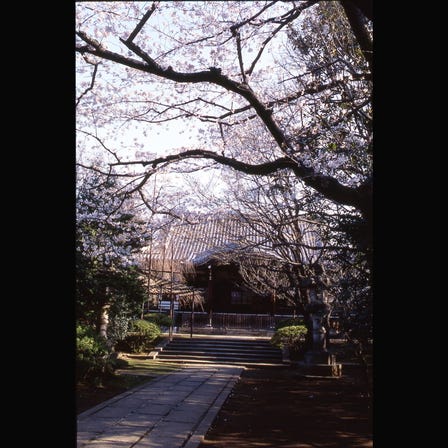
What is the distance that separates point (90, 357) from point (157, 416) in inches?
136

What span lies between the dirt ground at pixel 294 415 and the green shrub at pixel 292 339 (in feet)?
13.9

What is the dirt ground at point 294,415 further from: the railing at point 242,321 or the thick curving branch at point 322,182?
the railing at point 242,321

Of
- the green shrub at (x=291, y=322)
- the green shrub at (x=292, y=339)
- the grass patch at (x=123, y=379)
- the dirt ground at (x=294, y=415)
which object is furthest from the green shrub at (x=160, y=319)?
the dirt ground at (x=294, y=415)

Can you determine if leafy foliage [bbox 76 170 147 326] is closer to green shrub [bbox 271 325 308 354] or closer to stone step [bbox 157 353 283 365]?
stone step [bbox 157 353 283 365]

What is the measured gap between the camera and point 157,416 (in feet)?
26.3

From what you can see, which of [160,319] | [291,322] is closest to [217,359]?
[291,322]

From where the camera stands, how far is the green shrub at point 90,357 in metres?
10.7

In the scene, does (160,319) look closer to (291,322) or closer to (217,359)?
(217,359)

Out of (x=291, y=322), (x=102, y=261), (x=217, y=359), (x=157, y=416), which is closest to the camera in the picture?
(x=157, y=416)

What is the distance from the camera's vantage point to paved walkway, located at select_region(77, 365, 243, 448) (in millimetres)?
6418

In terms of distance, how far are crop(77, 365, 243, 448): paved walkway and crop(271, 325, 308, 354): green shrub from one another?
576 centimetres

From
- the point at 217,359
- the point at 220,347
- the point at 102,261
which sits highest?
the point at 102,261

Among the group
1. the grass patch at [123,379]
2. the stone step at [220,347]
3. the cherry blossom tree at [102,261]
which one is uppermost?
the cherry blossom tree at [102,261]

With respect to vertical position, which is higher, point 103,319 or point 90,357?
point 103,319
